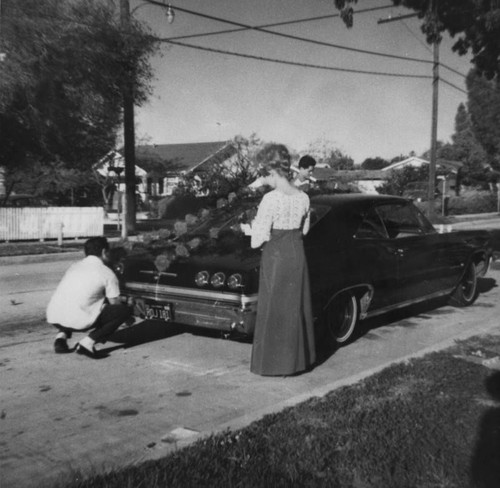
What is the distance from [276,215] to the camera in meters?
5.07

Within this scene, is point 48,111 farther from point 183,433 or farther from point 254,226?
point 183,433

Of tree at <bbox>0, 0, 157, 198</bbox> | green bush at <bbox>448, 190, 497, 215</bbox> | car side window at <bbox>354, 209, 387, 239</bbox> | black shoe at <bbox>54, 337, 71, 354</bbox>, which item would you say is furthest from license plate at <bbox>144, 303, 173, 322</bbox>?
green bush at <bbox>448, 190, 497, 215</bbox>

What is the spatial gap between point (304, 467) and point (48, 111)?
50.5 ft

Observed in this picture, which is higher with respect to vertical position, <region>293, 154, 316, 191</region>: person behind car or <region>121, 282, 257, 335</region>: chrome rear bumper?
<region>293, 154, 316, 191</region>: person behind car

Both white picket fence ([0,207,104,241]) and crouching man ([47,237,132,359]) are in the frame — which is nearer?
crouching man ([47,237,132,359])

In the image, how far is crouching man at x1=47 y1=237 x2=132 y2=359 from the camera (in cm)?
561

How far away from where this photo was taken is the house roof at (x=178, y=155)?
39.3 meters

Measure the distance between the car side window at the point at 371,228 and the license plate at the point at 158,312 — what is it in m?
2.01

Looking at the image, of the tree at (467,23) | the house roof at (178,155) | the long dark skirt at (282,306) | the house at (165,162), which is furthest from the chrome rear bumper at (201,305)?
the house roof at (178,155)

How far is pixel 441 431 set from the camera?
386 cm

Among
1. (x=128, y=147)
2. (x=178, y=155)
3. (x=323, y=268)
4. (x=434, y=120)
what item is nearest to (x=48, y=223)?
(x=128, y=147)

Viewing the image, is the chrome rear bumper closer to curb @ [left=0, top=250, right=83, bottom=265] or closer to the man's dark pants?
the man's dark pants

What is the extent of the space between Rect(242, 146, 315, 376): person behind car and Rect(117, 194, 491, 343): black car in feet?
0.95

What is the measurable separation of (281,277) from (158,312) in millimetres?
1443
